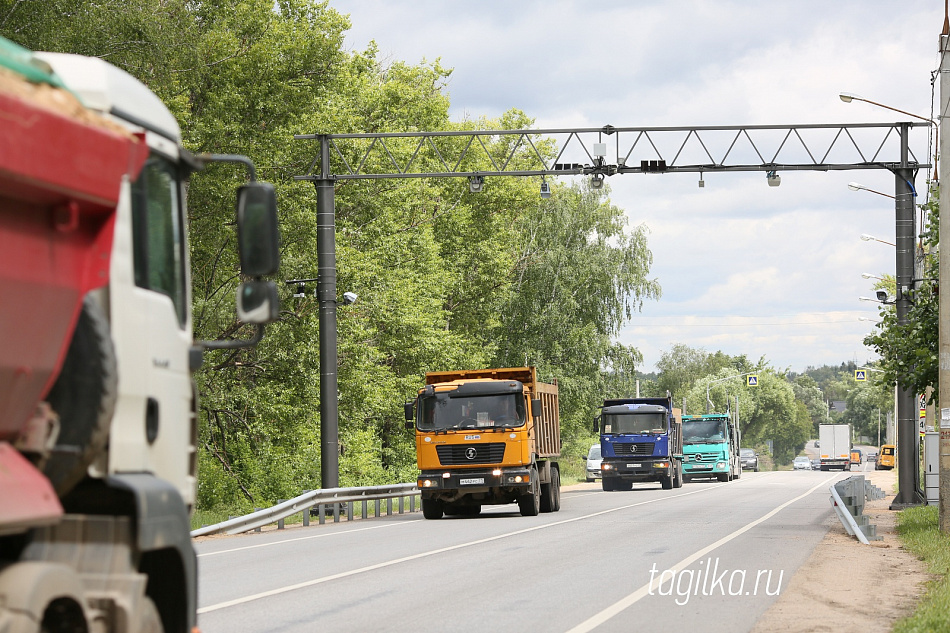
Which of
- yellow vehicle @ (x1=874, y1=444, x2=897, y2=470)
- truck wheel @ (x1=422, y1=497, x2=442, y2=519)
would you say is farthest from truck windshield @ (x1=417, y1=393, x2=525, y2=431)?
yellow vehicle @ (x1=874, y1=444, x2=897, y2=470)

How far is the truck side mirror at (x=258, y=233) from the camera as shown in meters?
6.19

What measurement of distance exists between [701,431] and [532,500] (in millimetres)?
34598

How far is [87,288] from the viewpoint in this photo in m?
4.77

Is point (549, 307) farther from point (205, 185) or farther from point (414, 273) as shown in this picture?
point (205, 185)

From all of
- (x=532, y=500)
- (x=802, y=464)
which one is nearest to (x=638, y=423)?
(x=532, y=500)

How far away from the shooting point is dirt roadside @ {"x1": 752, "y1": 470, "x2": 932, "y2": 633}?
35.7ft

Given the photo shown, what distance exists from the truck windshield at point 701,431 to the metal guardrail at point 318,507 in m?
30.8

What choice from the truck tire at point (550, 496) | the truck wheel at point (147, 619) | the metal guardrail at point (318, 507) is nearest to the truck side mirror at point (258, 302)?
the truck wheel at point (147, 619)

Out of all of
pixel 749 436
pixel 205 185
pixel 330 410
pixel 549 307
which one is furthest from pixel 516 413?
pixel 749 436

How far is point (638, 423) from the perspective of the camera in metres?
47.1

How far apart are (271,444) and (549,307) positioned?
2545cm

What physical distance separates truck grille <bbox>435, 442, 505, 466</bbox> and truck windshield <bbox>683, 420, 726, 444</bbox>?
3546 centimetres

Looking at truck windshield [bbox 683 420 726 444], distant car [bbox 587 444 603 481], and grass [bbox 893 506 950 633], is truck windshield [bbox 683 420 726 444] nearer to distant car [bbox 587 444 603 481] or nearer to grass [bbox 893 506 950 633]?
distant car [bbox 587 444 603 481]

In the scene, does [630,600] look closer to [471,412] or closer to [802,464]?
[471,412]
